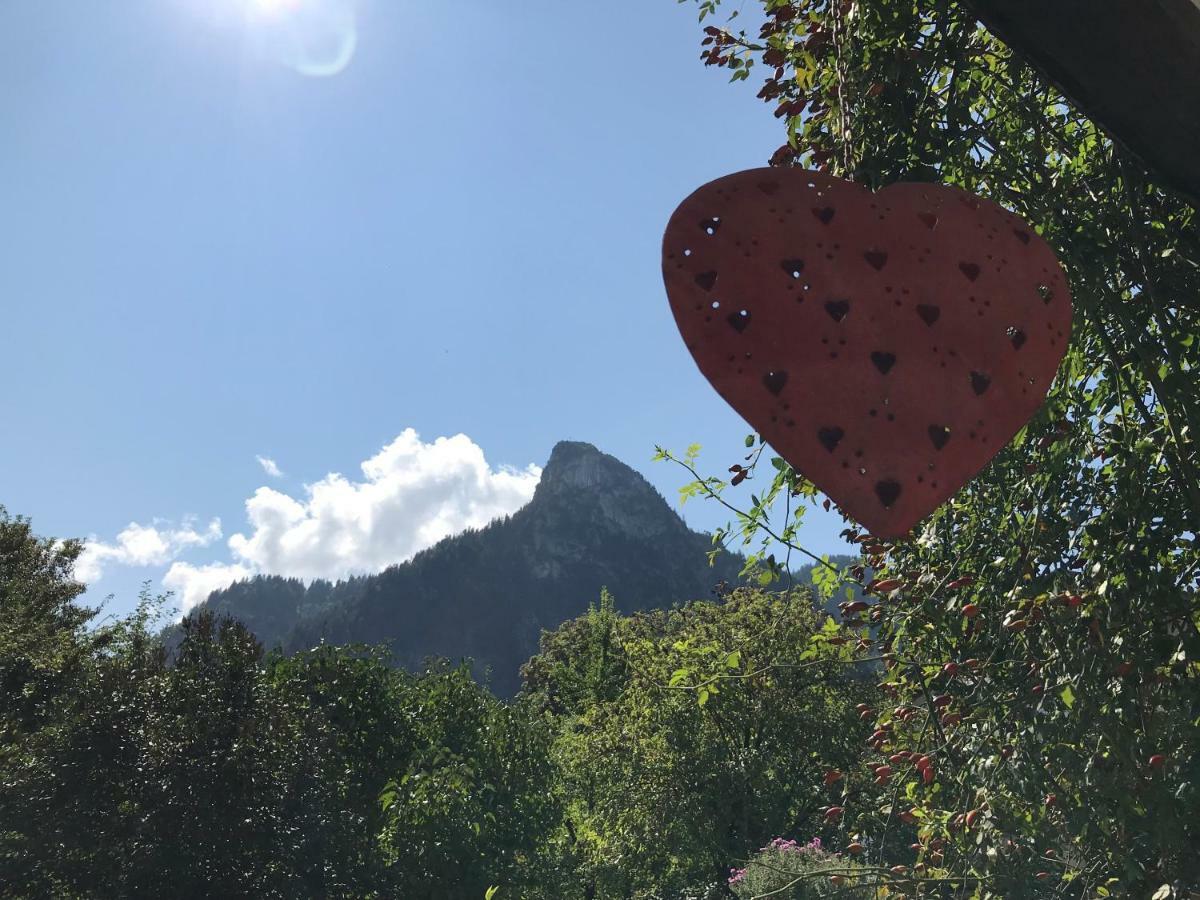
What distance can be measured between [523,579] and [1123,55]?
176555mm

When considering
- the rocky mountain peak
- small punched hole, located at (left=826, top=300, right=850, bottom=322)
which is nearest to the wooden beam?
small punched hole, located at (left=826, top=300, right=850, bottom=322)

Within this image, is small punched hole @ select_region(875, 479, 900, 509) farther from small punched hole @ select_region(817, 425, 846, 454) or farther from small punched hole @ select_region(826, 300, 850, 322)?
small punched hole @ select_region(826, 300, 850, 322)

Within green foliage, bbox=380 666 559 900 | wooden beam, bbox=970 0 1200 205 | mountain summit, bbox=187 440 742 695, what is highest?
mountain summit, bbox=187 440 742 695

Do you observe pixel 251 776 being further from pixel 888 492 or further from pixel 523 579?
pixel 523 579

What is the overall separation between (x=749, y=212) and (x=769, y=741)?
18888mm

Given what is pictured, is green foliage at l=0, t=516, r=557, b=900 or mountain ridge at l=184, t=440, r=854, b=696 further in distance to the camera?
mountain ridge at l=184, t=440, r=854, b=696

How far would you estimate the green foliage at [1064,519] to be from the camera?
8.31ft

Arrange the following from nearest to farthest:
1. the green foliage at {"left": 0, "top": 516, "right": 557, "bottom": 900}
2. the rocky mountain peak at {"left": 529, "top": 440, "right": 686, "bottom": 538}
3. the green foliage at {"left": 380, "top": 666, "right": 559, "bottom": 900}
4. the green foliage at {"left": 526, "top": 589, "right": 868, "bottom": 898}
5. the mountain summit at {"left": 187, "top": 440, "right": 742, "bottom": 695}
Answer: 1. the green foliage at {"left": 0, "top": 516, "right": 557, "bottom": 900}
2. the green foliage at {"left": 380, "top": 666, "right": 559, "bottom": 900}
3. the green foliage at {"left": 526, "top": 589, "right": 868, "bottom": 898}
4. the mountain summit at {"left": 187, "top": 440, "right": 742, "bottom": 695}
5. the rocky mountain peak at {"left": 529, "top": 440, "right": 686, "bottom": 538}

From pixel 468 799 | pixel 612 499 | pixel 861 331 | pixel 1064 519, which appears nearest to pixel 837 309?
pixel 861 331

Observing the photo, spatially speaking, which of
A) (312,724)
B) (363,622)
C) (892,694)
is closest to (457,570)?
(363,622)

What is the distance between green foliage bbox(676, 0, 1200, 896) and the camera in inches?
99.7

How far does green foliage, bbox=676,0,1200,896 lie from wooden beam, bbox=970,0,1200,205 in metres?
1.27

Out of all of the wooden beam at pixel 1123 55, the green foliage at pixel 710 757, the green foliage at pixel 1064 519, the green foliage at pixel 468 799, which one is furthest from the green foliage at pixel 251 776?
the wooden beam at pixel 1123 55

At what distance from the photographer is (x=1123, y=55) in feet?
3.31
